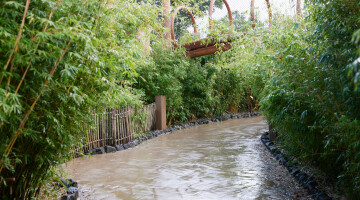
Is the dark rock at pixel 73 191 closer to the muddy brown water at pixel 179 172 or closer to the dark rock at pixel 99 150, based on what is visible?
the muddy brown water at pixel 179 172

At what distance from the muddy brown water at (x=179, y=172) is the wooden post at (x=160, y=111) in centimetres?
153

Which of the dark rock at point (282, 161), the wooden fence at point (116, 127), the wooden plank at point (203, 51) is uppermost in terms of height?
the wooden plank at point (203, 51)

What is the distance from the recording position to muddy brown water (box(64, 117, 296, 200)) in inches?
175

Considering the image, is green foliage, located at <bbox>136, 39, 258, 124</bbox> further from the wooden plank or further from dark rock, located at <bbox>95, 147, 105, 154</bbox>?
dark rock, located at <bbox>95, 147, 105, 154</bbox>

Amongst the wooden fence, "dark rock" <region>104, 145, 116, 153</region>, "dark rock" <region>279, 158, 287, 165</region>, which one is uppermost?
the wooden fence

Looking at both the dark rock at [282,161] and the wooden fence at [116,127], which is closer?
the dark rock at [282,161]

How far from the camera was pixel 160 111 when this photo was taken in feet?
33.4

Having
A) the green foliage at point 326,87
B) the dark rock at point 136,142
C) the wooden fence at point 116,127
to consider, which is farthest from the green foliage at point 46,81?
the dark rock at point 136,142

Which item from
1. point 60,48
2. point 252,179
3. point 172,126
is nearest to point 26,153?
point 60,48

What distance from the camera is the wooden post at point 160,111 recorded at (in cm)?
1016

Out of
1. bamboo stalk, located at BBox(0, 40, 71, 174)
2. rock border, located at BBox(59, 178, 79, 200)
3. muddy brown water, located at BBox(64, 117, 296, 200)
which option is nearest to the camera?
bamboo stalk, located at BBox(0, 40, 71, 174)

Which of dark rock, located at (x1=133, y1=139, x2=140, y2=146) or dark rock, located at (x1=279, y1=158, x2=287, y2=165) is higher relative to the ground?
dark rock, located at (x1=133, y1=139, x2=140, y2=146)

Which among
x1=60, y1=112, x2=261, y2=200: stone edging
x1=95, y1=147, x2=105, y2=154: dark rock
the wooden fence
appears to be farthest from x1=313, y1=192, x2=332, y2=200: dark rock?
x1=95, y1=147, x2=105, y2=154: dark rock

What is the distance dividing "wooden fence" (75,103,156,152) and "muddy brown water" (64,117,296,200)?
36 centimetres
